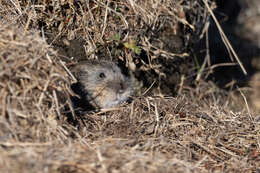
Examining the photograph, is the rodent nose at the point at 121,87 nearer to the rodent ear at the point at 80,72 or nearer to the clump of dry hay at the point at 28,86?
the rodent ear at the point at 80,72

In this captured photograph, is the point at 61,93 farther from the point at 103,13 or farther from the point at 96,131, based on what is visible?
the point at 103,13

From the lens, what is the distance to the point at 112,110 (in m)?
4.30

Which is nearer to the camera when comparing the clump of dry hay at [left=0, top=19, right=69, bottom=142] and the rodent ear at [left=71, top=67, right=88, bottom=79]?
the clump of dry hay at [left=0, top=19, right=69, bottom=142]

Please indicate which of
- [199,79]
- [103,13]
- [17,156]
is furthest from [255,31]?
[17,156]

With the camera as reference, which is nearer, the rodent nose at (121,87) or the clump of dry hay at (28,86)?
the clump of dry hay at (28,86)

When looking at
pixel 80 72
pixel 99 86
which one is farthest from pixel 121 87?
pixel 80 72

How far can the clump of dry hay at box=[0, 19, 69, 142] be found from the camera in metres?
2.99

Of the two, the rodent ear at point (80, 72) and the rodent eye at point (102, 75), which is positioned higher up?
the rodent ear at point (80, 72)

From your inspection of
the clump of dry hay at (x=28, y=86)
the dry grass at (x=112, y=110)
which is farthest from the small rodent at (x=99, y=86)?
the clump of dry hay at (x=28, y=86)

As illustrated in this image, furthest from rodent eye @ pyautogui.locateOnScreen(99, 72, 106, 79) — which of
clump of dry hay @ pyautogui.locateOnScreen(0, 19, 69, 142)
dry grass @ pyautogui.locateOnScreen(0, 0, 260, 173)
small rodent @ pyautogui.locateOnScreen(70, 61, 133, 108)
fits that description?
clump of dry hay @ pyautogui.locateOnScreen(0, 19, 69, 142)

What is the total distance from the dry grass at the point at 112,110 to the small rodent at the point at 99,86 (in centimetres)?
14

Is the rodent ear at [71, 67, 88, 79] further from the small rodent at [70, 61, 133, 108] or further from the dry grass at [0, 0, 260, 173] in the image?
the dry grass at [0, 0, 260, 173]

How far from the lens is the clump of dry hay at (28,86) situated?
2.99m

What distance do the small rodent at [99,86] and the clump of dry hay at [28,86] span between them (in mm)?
878
